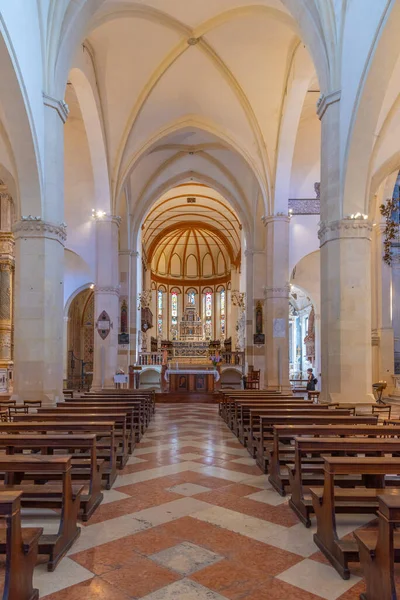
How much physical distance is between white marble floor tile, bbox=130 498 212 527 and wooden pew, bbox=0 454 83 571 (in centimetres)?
70

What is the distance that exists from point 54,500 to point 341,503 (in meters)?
2.40

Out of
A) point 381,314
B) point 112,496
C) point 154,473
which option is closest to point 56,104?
point 154,473

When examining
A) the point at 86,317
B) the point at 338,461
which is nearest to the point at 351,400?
the point at 338,461

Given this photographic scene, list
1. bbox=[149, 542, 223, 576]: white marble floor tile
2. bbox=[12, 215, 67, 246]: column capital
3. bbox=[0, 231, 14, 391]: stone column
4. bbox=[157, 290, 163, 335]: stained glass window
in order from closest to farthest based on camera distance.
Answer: bbox=[149, 542, 223, 576]: white marble floor tile < bbox=[12, 215, 67, 246]: column capital < bbox=[0, 231, 14, 391]: stone column < bbox=[157, 290, 163, 335]: stained glass window

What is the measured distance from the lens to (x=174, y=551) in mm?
3883

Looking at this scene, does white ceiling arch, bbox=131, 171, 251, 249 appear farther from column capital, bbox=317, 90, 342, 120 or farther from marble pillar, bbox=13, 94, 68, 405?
marble pillar, bbox=13, 94, 68, 405

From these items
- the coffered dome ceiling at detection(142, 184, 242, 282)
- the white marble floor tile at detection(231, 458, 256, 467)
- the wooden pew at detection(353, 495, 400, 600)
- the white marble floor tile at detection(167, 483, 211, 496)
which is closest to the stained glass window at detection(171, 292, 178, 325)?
the coffered dome ceiling at detection(142, 184, 242, 282)

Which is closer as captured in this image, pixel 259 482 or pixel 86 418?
pixel 259 482

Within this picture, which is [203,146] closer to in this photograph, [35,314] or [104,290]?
[104,290]

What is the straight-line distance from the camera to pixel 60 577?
340cm

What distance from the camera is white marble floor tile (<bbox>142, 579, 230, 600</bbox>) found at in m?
3.15

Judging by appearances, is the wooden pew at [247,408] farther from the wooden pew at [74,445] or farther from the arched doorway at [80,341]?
the arched doorway at [80,341]

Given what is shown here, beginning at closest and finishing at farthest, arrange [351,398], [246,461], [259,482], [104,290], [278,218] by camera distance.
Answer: [259,482]
[246,461]
[351,398]
[278,218]
[104,290]

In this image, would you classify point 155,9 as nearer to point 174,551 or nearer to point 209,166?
point 209,166
